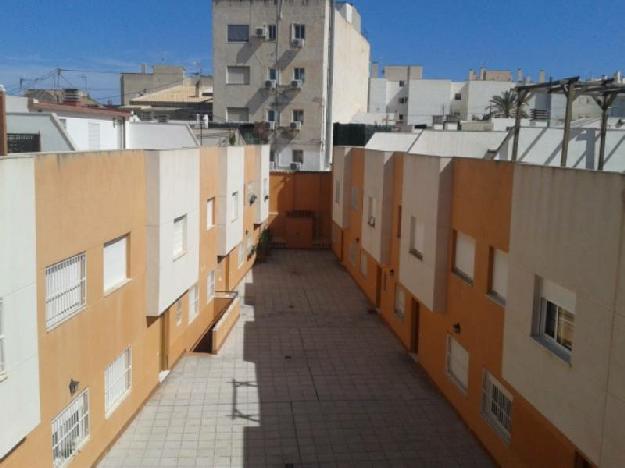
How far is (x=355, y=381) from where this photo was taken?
706 inches

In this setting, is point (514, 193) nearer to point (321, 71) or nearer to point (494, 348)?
point (494, 348)

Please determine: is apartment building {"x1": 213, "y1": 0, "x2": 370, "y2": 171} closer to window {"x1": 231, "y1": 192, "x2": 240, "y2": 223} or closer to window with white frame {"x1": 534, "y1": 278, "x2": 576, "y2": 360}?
window {"x1": 231, "y1": 192, "x2": 240, "y2": 223}

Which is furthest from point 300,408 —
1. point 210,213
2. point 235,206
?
point 235,206

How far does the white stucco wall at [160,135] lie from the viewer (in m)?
26.3

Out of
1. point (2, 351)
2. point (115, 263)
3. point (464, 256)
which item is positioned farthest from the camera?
point (464, 256)

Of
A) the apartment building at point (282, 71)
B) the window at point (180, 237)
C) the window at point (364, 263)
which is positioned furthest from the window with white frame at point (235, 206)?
the apartment building at point (282, 71)

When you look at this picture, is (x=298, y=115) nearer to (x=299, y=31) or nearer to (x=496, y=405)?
(x=299, y=31)

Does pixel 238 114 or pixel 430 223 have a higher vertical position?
pixel 238 114

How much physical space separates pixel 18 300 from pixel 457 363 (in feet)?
34.8

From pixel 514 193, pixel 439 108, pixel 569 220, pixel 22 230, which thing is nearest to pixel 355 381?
pixel 514 193

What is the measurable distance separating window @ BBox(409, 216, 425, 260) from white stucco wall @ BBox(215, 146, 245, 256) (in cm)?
778

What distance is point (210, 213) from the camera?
2277cm

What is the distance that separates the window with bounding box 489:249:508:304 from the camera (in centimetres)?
1299

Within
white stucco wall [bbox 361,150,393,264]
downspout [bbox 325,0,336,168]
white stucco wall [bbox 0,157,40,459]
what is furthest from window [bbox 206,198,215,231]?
downspout [bbox 325,0,336,168]
